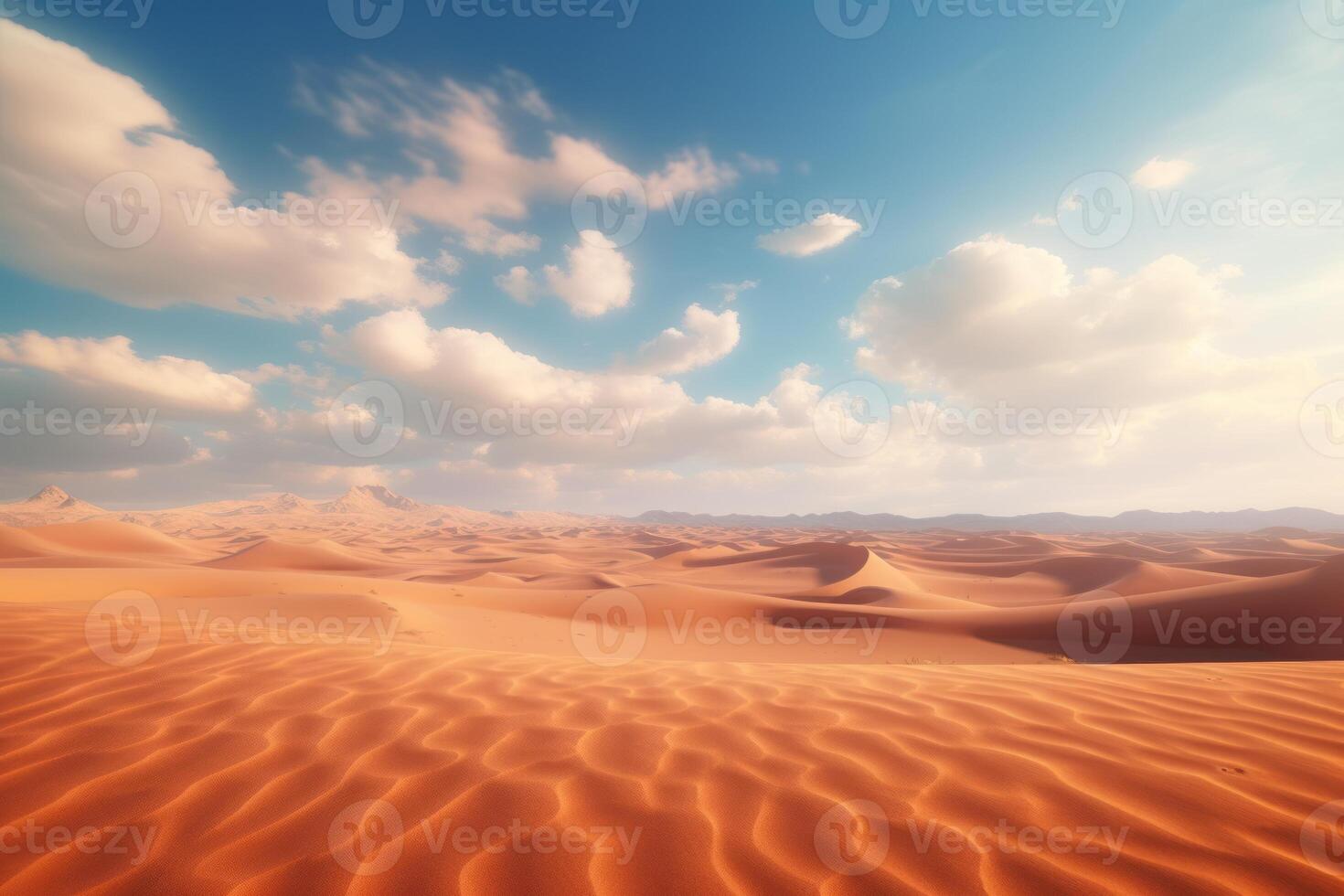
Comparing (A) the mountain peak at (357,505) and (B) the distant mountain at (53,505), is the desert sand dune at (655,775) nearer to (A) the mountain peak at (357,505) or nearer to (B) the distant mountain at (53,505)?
(B) the distant mountain at (53,505)

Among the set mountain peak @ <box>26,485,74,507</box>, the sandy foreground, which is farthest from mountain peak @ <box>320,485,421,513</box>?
the sandy foreground

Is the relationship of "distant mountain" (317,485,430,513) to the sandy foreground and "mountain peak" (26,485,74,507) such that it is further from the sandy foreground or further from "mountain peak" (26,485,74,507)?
Result: the sandy foreground

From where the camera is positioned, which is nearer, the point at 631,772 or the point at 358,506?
the point at 631,772

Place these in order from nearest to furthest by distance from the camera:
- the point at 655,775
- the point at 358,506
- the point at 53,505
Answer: the point at 655,775 < the point at 53,505 < the point at 358,506

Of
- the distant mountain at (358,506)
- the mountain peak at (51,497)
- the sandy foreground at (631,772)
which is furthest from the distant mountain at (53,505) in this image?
the sandy foreground at (631,772)

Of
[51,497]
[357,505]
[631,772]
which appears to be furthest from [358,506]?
[631,772]

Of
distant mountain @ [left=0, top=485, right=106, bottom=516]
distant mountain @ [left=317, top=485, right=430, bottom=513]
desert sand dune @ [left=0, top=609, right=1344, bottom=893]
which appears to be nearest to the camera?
desert sand dune @ [left=0, top=609, right=1344, bottom=893]

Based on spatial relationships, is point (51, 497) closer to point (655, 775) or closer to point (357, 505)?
point (357, 505)

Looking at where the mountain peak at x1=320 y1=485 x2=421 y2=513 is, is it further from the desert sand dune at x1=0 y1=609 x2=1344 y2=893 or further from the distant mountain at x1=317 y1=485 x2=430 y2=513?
the desert sand dune at x1=0 y1=609 x2=1344 y2=893

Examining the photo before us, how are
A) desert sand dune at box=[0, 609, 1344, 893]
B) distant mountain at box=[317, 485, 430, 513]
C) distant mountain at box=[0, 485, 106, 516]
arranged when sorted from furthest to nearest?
distant mountain at box=[317, 485, 430, 513] → distant mountain at box=[0, 485, 106, 516] → desert sand dune at box=[0, 609, 1344, 893]

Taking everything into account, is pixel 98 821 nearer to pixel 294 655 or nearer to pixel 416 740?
pixel 416 740

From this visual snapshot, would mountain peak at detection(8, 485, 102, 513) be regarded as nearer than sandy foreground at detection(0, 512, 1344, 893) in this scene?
No

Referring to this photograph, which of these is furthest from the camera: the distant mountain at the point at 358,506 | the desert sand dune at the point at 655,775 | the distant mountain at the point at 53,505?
the distant mountain at the point at 358,506

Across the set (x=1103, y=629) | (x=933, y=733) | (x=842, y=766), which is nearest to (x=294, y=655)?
(x=842, y=766)
